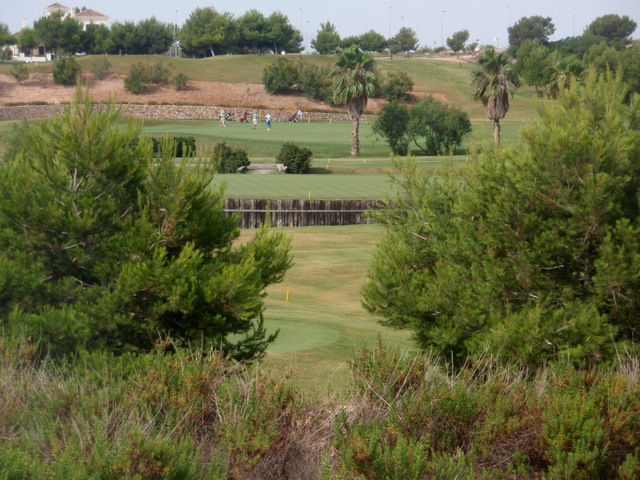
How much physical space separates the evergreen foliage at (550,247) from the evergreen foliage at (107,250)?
3776mm

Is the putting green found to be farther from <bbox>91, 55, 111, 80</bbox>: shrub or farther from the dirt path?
<bbox>91, 55, 111, 80</bbox>: shrub

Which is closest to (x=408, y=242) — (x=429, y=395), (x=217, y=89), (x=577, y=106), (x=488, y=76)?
(x=577, y=106)

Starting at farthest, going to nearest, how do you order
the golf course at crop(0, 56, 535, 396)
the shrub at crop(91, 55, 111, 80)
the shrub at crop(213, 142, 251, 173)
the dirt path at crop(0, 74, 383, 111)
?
the shrub at crop(91, 55, 111, 80), the dirt path at crop(0, 74, 383, 111), the shrub at crop(213, 142, 251, 173), the golf course at crop(0, 56, 535, 396)

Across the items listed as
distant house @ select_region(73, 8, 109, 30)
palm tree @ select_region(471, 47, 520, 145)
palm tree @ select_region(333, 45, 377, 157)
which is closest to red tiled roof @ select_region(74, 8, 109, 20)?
distant house @ select_region(73, 8, 109, 30)

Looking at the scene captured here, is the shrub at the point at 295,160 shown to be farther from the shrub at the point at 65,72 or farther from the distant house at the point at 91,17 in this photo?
the distant house at the point at 91,17

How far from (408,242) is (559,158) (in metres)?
4.43

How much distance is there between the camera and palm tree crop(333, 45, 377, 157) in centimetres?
6712

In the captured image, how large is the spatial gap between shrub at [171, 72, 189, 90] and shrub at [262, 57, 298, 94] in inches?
433

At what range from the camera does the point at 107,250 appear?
12.0 m

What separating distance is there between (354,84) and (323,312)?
4666 cm

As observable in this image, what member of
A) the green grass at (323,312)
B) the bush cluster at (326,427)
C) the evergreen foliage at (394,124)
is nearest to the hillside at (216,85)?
the evergreen foliage at (394,124)

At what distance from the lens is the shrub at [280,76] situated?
110 m

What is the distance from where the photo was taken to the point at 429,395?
26.3 feet

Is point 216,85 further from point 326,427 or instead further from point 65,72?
point 326,427
